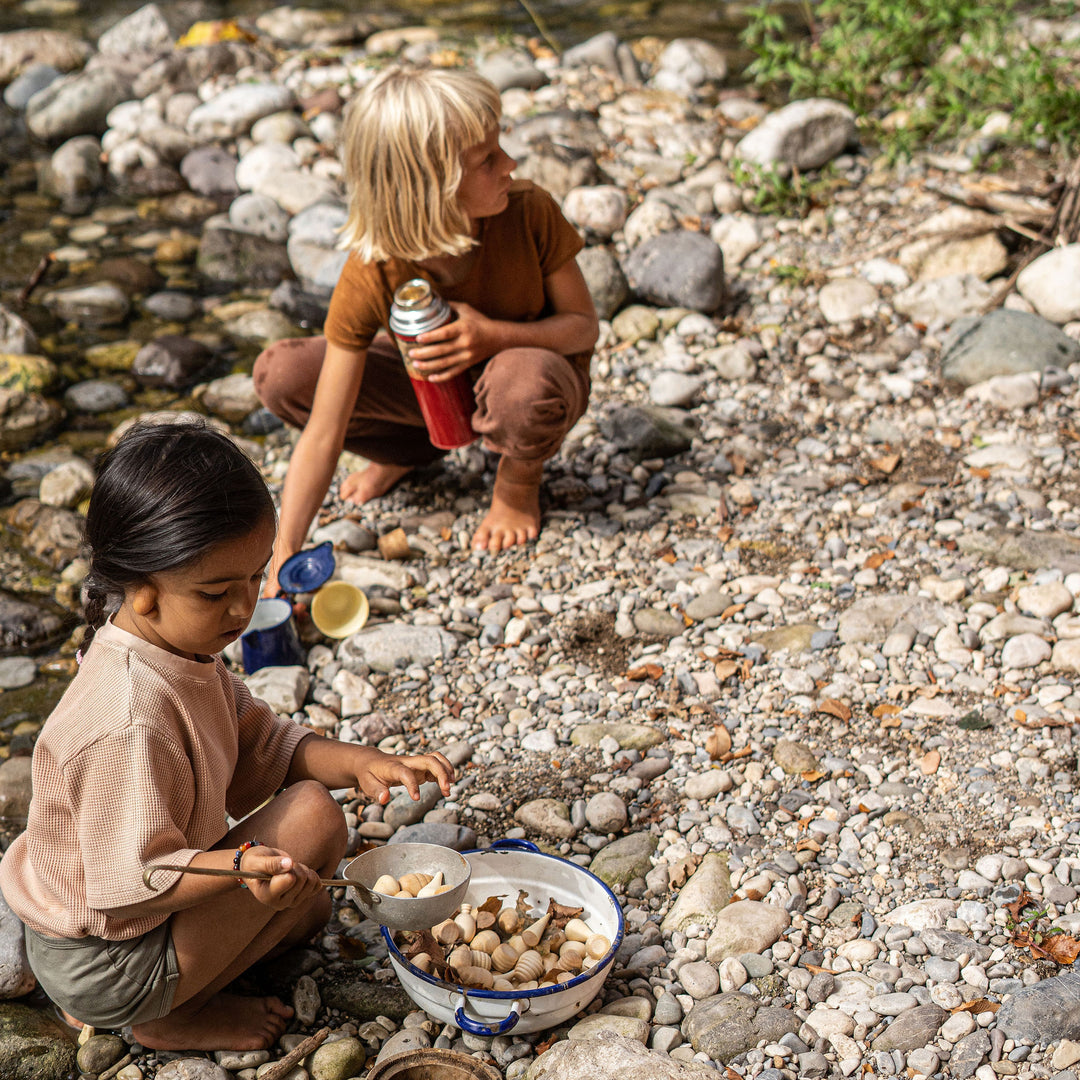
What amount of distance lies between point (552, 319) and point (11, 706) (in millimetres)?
1864

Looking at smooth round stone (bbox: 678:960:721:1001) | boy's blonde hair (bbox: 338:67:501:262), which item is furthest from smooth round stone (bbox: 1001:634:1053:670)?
boy's blonde hair (bbox: 338:67:501:262)

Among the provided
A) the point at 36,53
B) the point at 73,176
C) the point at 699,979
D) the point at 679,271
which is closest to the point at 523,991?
the point at 699,979

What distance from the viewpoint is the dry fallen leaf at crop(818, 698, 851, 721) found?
2.78 metres

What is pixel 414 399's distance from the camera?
3572 millimetres

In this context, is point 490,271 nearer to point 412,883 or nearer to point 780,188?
point 412,883

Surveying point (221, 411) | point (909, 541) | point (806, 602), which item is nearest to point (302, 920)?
point (806, 602)

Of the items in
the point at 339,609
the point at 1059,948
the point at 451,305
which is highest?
the point at 451,305

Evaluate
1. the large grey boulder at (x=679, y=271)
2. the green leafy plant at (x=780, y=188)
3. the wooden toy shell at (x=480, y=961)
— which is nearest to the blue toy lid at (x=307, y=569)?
the wooden toy shell at (x=480, y=961)

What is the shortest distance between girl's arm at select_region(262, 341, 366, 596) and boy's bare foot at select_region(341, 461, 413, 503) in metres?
0.52

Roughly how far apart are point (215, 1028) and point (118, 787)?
0.62 m

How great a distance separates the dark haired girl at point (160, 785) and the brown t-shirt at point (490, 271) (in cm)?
138

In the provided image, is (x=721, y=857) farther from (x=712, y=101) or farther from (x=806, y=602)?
(x=712, y=101)

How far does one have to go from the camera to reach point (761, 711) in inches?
112

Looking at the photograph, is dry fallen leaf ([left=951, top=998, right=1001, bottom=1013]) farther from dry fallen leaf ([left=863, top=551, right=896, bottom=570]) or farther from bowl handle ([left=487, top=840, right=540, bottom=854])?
dry fallen leaf ([left=863, top=551, right=896, bottom=570])
